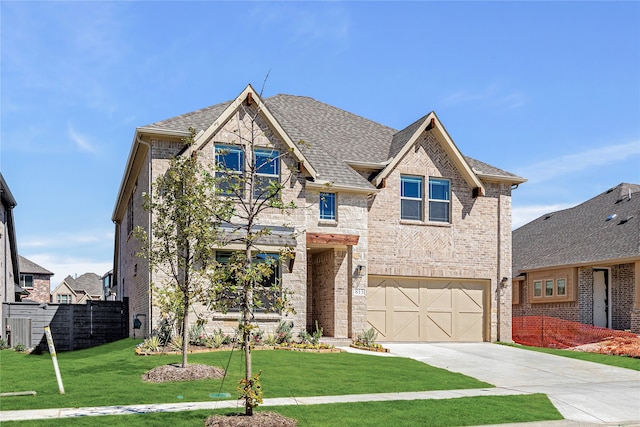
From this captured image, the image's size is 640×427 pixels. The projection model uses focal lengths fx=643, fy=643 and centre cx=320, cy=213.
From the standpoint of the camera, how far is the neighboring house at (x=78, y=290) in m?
83.6

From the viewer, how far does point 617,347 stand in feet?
76.6

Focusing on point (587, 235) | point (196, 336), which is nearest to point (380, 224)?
point (196, 336)

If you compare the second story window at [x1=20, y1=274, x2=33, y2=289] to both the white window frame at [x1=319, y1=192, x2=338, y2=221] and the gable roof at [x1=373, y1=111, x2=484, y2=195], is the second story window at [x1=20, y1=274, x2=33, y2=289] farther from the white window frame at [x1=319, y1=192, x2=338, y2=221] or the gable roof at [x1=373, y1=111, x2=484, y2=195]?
the gable roof at [x1=373, y1=111, x2=484, y2=195]

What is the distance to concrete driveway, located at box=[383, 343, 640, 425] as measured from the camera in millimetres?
13125

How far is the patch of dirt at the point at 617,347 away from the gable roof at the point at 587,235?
507cm

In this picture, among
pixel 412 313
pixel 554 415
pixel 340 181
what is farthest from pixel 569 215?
pixel 554 415

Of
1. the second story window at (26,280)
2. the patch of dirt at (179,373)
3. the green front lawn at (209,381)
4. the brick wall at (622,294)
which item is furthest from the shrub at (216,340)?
the second story window at (26,280)

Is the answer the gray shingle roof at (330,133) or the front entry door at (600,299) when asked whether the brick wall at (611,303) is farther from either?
the gray shingle roof at (330,133)

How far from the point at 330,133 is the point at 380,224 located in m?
5.53

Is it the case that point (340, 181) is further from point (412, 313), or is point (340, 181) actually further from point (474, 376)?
point (474, 376)

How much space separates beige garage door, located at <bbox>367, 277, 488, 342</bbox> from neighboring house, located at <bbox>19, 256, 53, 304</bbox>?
1907 inches

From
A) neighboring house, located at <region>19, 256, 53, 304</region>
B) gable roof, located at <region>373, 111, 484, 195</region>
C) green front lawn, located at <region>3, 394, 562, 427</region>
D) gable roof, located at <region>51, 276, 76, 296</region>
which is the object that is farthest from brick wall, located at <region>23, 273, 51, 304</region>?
green front lawn, located at <region>3, 394, 562, 427</region>

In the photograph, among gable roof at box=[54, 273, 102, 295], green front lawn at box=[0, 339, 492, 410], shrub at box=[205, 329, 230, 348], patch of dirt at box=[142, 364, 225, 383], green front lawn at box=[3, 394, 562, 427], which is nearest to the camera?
green front lawn at box=[3, 394, 562, 427]

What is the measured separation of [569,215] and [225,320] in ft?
84.6
